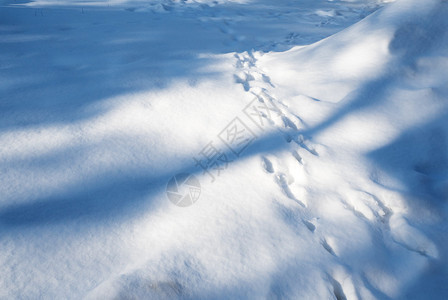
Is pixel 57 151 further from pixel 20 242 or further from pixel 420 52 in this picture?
pixel 420 52

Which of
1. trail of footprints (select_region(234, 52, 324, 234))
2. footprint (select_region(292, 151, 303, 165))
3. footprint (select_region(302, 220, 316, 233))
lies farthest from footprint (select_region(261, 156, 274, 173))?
footprint (select_region(302, 220, 316, 233))

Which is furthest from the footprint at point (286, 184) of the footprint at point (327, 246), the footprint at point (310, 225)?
the footprint at point (327, 246)

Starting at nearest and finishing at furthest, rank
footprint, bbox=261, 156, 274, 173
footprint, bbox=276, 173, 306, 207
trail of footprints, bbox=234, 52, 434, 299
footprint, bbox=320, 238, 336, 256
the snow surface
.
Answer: the snow surface
footprint, bbox=320, 238, 336, 256
trail of footprints, bbox=234, 52, 434, 299
footprint, bbox=276, 173, 306, 207
footprint, bbox=261, 156, 274, 173

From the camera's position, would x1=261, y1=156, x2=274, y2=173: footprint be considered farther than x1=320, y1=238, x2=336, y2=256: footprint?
Yes

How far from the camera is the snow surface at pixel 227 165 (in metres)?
1.18

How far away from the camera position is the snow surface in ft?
3.87

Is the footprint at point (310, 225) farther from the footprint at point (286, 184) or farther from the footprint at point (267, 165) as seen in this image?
the footprint at point (267, 165)

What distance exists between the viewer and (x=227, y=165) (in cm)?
179

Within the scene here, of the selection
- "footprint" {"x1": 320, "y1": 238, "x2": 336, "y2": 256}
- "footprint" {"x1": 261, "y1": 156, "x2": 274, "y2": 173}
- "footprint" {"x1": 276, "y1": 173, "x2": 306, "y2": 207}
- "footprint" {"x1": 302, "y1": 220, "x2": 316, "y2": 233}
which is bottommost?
"footprint" {"x1": 320, "y1": 238, "x2": 336, "y2": 256}

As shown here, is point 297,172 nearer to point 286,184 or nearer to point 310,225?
point 286,184

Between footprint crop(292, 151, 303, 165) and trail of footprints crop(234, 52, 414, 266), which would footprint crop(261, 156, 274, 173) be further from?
footprint crop(292, 151, 303, 165)

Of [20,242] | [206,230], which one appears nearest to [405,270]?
[206,230]

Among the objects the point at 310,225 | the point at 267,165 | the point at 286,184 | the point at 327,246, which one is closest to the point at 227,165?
the point at 267,165

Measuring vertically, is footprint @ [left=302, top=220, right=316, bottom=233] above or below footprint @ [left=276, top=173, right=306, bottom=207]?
below
